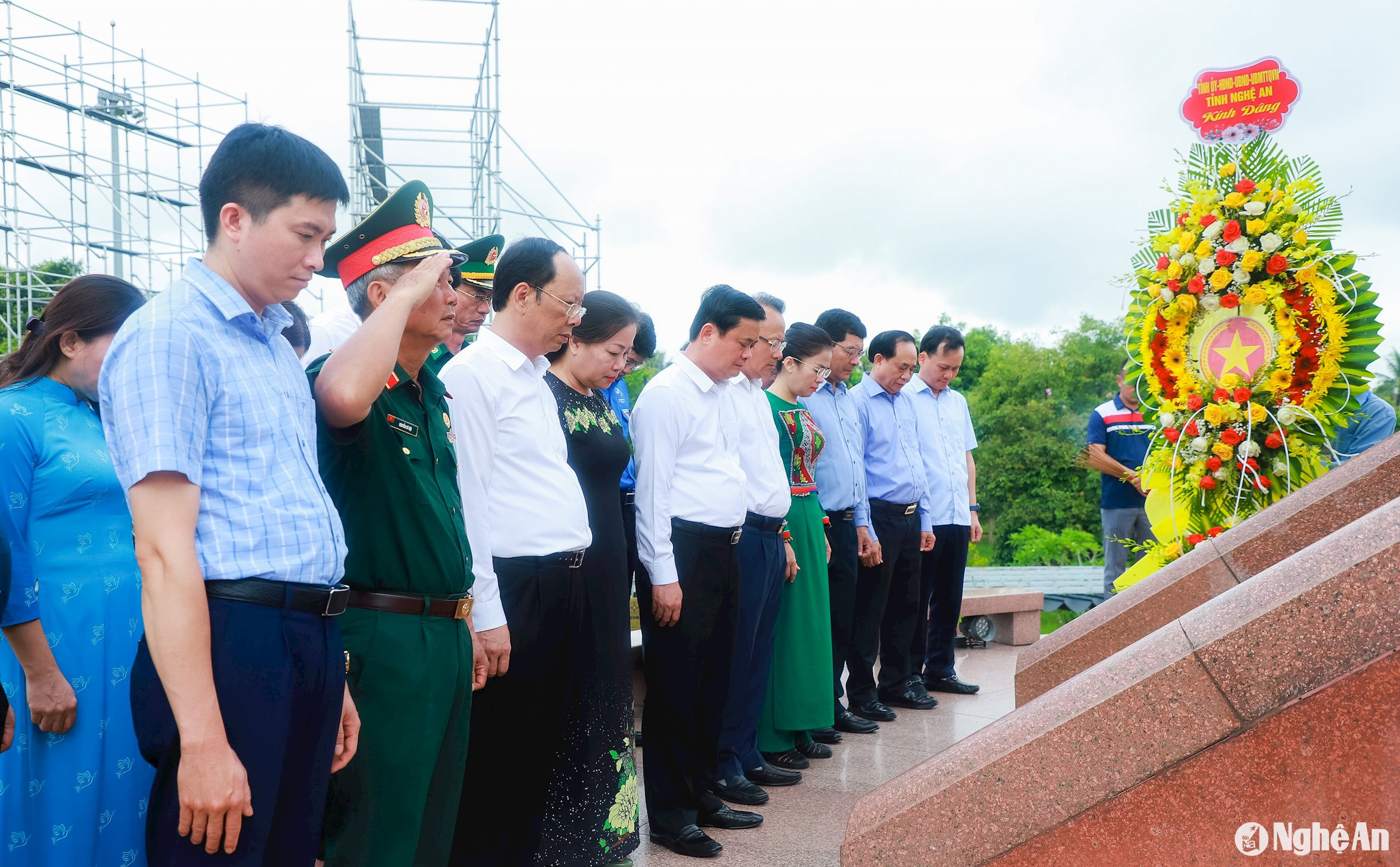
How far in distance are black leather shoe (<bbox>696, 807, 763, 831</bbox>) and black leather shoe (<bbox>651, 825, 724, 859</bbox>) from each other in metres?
0.18

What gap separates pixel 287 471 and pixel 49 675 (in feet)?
3.90

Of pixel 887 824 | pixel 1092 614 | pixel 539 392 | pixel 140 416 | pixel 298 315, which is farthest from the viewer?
pixel 1092 614

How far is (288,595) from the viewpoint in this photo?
1.56 meters

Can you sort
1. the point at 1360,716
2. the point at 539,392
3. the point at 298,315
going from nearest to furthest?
the point at 1360,716
the point at 539,392
the point at 298,315

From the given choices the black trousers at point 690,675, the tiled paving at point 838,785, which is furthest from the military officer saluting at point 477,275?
the tiled paving at point 838,785

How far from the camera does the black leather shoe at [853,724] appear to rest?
5.13m

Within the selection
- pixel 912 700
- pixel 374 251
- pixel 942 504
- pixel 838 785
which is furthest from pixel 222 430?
pixel 942 504

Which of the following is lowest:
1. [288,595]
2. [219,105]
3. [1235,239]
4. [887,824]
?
[887,824]

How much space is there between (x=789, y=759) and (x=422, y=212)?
10.6 feet

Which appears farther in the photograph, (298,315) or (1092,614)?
(1092,614)

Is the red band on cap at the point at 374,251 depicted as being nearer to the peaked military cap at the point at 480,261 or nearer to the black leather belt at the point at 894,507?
the peaked military cap at the point at 480,261

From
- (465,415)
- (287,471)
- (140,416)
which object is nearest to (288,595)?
(287,471)

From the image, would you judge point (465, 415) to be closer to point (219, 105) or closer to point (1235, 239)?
point (1235, 239)

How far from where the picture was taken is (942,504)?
6.05m
